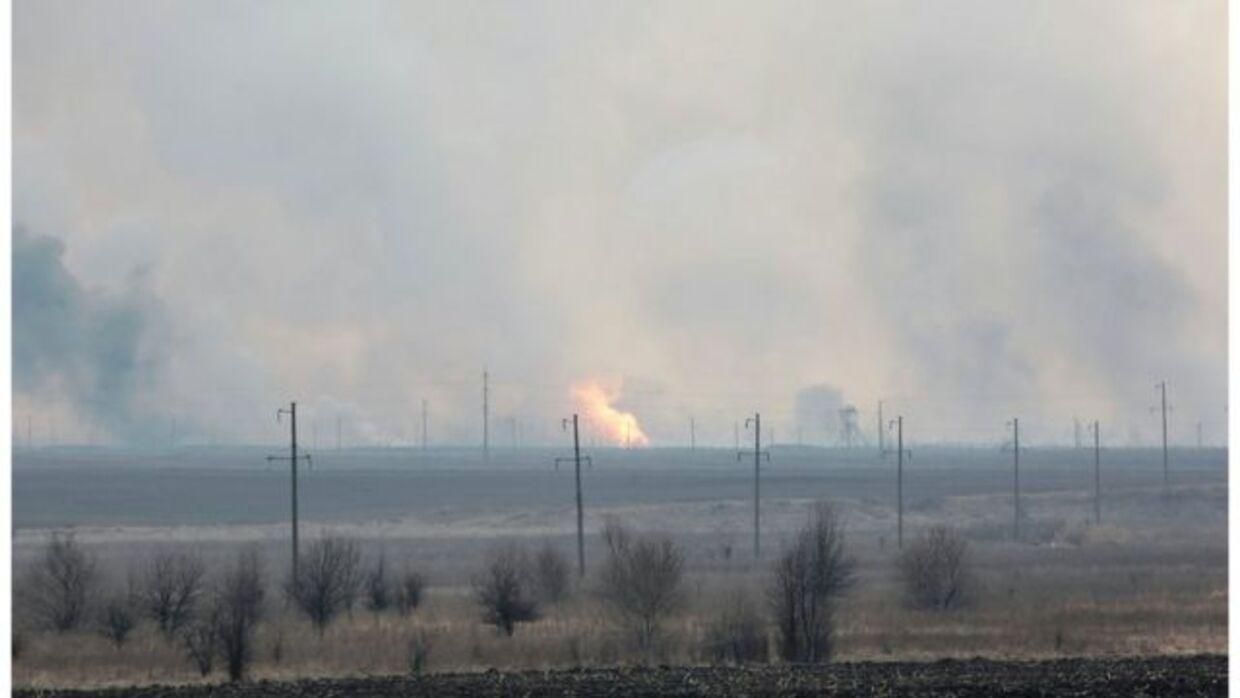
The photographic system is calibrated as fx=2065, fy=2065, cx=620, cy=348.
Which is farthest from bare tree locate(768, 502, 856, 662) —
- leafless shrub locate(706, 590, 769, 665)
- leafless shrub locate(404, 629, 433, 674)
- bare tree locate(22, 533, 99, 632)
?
bare tree locate(22, 533, 99, 632)

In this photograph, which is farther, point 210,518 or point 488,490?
point 488,490

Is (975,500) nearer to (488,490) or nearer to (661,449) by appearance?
(488,490)

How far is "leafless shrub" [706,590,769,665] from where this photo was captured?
14.4 meters

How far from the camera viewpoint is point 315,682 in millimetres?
10211

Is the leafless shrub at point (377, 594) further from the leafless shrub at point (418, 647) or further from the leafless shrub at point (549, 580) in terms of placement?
the leafless shrub at point (418, 647)

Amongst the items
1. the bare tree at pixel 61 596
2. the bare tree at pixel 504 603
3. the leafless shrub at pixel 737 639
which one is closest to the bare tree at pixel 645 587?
the bare tree at pixel 504 603

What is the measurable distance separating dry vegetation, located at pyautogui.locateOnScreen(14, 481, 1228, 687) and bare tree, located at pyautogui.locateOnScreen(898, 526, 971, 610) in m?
0.03

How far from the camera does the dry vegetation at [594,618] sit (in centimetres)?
1479

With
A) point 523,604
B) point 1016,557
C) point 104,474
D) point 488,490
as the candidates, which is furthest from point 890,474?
point 523,604

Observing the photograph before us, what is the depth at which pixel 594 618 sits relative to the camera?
1961 cm

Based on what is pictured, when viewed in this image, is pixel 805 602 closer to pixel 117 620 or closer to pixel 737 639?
pixel 737 639

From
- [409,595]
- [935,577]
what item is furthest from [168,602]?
[935,577]

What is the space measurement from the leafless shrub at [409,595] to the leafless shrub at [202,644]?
4265 millimetres

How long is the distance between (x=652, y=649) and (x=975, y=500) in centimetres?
4018
